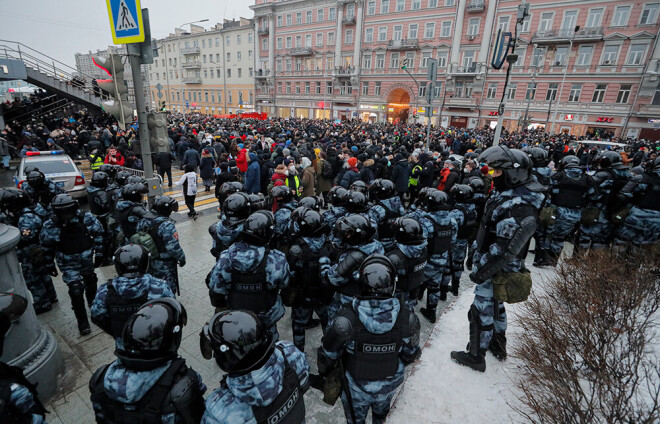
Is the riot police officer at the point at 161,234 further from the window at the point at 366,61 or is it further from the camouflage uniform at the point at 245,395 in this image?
the window at the point at 366,61

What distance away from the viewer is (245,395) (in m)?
1.67

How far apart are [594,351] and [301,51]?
54.0 meters

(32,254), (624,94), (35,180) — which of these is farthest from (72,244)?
(624,94)

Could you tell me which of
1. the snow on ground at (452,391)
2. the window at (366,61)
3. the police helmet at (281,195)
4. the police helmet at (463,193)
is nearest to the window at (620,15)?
the window at (366,61)

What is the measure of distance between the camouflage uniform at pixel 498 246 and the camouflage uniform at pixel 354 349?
1.58 metres

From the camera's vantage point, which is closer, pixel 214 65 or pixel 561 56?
pixel 561 56

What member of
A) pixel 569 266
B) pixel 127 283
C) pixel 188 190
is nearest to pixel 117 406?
pixel 127 283

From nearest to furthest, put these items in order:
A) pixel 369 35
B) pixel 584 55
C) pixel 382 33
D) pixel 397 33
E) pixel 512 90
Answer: pixel 584 55, pixel 512 90, pixel 397 33, pixel 382 33, pixel 369 35

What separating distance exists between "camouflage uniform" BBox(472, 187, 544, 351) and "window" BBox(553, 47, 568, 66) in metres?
39.8

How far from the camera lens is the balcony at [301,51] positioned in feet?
160

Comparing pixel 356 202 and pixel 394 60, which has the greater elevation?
pixel 394 60

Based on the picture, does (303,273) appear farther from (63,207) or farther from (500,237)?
(63,207)

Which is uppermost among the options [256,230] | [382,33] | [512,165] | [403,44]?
[382,33]

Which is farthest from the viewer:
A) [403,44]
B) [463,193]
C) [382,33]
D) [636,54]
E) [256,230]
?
[382,33]
